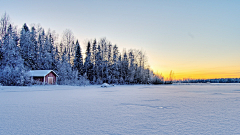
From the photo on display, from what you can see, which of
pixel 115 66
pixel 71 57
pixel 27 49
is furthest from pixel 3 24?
pixel 115 66

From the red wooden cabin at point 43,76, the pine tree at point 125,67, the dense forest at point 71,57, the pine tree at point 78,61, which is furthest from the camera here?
the pine tree at point 125,67

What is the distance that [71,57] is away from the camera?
161 ft

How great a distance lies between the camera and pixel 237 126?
4.22 meters

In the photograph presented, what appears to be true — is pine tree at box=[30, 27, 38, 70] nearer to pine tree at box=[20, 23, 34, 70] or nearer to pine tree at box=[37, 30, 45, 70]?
pine tree at box=[20, 23, 34, 70]

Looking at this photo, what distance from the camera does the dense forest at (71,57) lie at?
35.3m

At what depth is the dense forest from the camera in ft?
116

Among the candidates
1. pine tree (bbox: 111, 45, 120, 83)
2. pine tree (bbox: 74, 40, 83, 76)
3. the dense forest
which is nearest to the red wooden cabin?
the dense forest

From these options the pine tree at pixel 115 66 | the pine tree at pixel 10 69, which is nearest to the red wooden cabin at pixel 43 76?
the pine tree at pixel 10 69

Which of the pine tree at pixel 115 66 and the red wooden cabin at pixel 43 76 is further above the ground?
the pine tree at pixel 115 66

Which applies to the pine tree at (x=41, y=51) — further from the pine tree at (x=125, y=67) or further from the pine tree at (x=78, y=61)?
the pine tree at (x=125, y=67)

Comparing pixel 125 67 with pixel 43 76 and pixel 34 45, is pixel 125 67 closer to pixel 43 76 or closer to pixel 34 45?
pixel 34 45

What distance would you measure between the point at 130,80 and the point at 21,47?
32.4 meters

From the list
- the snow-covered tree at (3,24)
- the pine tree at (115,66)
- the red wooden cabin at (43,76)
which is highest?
the snow-covered tree at (3,24)

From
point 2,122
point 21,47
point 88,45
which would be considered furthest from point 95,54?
point 2,122
